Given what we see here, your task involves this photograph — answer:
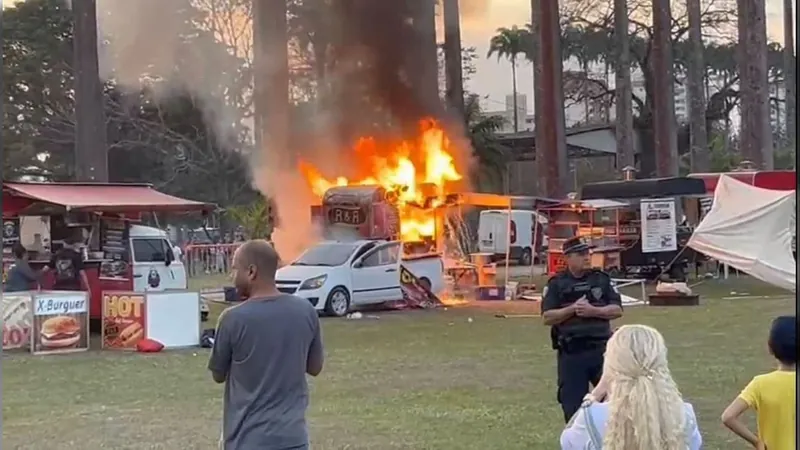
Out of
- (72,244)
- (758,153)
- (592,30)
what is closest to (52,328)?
(72,244)

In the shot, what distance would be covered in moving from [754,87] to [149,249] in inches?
750

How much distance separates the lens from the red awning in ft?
59.1

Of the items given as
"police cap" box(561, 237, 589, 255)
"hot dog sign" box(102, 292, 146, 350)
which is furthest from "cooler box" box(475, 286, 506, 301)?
"police cap" box(561, 237, 589, 255)

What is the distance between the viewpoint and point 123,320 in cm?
1579

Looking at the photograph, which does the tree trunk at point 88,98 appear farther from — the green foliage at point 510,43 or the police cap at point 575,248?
the green foliage at point 510,43

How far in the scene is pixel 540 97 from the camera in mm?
34656

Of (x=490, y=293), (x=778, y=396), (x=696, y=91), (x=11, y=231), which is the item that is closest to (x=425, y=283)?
(x=490, y=293)

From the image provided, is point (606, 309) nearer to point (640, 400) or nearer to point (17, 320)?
point (640, 400)

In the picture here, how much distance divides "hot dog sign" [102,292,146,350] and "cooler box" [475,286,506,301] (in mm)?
9987

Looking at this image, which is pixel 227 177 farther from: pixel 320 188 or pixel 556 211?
pixel 556 211

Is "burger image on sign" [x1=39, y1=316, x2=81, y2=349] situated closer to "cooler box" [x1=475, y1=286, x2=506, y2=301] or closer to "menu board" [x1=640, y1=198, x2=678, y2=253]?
"cooler box" [x1=475, y1=286, x2=506, y2=301]

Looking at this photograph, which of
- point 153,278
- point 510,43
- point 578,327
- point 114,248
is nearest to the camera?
point 578,327

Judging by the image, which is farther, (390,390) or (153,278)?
(153,278)

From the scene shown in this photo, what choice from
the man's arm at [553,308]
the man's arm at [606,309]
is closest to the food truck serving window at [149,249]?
the man's arm at [553,308]
